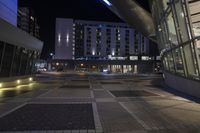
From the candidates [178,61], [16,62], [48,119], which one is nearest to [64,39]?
[16,62]

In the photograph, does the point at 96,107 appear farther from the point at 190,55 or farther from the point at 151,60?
the point at 151,60

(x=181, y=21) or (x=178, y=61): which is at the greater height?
(x=181, y=21)

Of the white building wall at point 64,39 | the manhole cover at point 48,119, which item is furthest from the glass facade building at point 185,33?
the white building wall at point 64,39

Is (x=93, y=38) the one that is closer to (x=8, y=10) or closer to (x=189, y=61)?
(x=8, y=10)

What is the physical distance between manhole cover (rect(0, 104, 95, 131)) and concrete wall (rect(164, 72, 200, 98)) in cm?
740

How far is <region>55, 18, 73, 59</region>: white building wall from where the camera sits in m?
141

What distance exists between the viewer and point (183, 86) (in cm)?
2100

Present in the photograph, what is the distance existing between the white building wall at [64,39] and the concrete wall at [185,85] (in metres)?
118

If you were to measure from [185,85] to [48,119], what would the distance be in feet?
40.0

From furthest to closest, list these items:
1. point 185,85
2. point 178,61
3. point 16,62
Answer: point 16,62
point 178,61
point 185,85

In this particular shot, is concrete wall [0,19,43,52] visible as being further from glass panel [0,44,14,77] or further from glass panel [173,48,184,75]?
glass panel [173,48,184,75]

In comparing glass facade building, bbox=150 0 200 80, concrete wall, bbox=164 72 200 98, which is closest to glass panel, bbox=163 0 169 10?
glass facade building, bbox=150 0 200 80

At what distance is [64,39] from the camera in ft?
474

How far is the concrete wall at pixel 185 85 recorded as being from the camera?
701 inches
